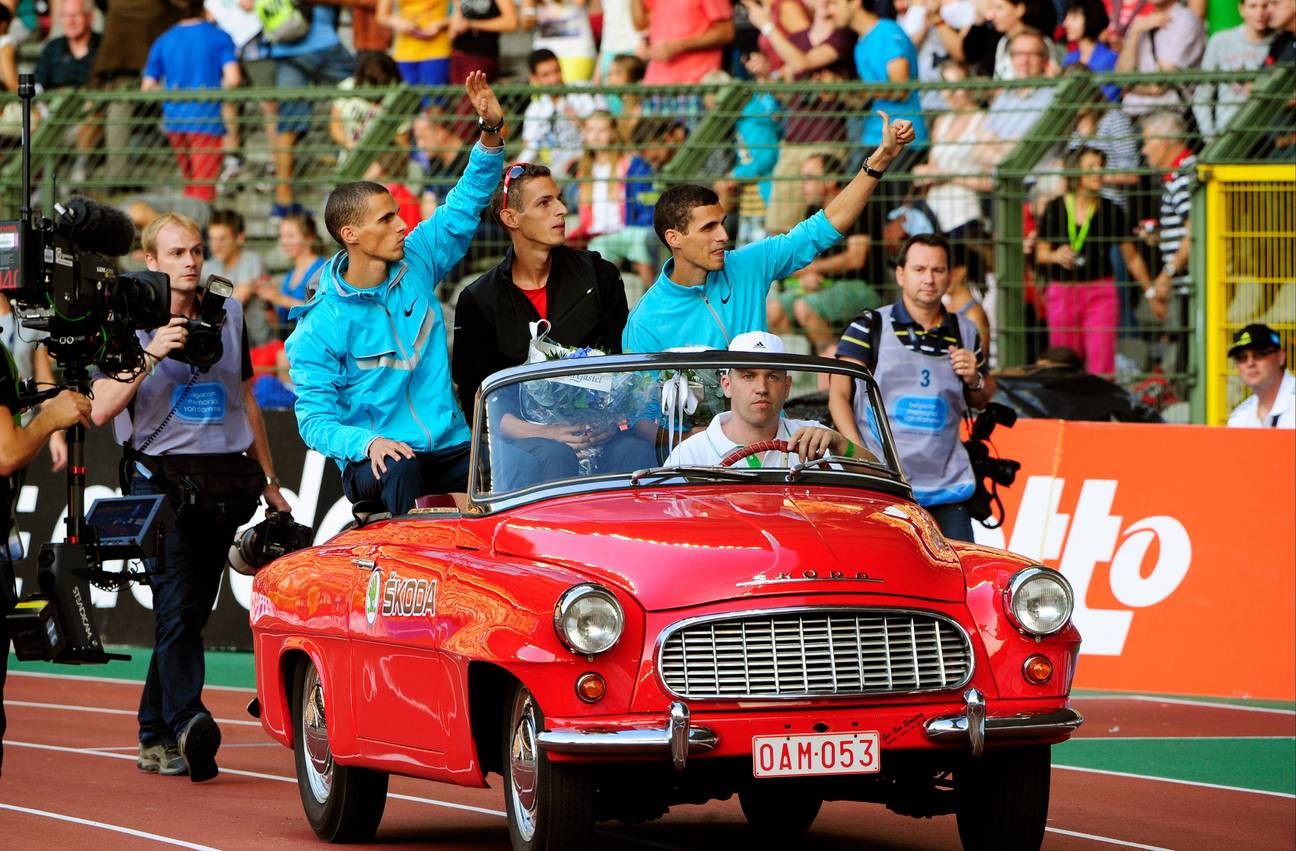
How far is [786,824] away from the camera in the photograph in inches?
314

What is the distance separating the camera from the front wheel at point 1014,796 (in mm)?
6703

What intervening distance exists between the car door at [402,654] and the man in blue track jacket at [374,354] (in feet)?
3.12

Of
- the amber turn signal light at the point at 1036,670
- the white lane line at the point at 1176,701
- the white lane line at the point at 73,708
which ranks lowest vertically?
the white lane line at the point at 1176,701

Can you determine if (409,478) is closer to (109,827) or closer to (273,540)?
(273,540)

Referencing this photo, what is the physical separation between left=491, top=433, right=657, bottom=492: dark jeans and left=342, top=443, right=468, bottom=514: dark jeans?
79 centimetres

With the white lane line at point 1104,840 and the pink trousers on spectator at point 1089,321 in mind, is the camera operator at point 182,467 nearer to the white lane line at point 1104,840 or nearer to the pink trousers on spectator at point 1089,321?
the white lane line at point 1104,840

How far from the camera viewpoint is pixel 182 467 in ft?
32.1

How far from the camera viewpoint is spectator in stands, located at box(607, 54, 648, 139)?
56.4 feet

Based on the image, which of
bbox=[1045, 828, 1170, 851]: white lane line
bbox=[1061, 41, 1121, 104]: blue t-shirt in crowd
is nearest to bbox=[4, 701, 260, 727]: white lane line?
bbox=[1045, 828, 1170, 851]: white lane line

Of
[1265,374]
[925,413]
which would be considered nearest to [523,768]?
[925,413]

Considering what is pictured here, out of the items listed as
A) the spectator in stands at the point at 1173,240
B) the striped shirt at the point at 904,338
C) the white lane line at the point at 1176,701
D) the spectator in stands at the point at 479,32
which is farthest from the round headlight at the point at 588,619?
the spectator in stands at the point at 479,32

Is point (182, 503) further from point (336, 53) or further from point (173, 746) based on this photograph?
point (336, 53)

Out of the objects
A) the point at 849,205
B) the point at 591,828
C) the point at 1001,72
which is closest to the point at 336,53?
the point at 1001,72

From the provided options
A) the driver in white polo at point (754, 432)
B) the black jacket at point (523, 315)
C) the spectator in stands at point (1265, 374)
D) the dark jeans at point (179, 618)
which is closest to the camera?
the driver in white polo at point (754, 432)
